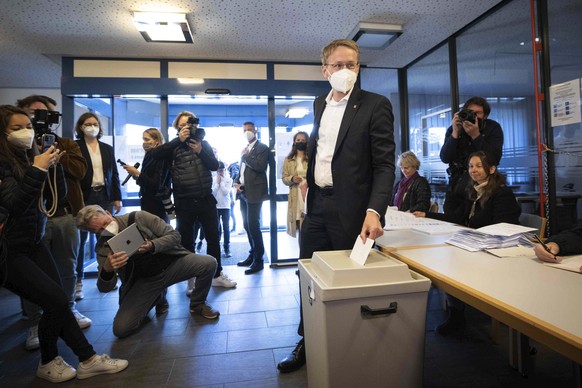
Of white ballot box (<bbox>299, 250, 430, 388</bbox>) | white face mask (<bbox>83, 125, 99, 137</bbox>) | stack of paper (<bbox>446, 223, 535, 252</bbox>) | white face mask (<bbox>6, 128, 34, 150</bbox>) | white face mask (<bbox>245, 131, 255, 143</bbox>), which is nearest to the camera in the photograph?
white ballot box (<bbox>299, 250, 430, 388</bbox>)

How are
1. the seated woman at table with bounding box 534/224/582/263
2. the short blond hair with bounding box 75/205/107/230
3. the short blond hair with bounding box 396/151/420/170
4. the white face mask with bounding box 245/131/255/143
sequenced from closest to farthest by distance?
the seated woman at table with bounding box 534/224/582/263, the short blond hair with bounding box 75/205/107/230, the short blond hair with bounding box 396/151/420/170, the white face mask with bounding box 245/131/255/143

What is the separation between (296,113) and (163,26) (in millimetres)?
3140

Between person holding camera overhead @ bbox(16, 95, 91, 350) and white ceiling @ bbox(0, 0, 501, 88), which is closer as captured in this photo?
person holding camera overhead @ bbox(16, 95, 91, 350)

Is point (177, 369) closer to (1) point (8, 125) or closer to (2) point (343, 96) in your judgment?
(1) point (8, 125)

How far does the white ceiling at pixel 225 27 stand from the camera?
2408 mm

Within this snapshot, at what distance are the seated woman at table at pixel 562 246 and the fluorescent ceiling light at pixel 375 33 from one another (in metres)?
2.23

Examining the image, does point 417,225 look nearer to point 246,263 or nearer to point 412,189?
point 412,189

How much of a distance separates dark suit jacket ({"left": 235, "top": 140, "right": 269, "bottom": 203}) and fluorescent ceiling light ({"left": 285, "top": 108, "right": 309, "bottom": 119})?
2091 millimetres

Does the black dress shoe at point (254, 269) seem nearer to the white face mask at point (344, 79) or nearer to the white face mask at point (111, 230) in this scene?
the white face mask at point (111, 230)

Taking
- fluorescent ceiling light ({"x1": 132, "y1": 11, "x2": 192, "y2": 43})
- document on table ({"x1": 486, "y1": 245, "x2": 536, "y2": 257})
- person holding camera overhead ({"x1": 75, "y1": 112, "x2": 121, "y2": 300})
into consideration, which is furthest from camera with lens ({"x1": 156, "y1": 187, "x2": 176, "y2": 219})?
document on table ({"x1": 486, "y1": 245, "x2": 536, "y2": 257})

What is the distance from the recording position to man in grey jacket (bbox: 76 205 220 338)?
1.91 metres

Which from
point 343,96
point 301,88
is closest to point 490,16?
point 301,88

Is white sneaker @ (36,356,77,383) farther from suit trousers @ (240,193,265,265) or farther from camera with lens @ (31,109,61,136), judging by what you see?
suit trousers @ (240,193,265,265)

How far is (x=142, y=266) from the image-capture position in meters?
2.18
